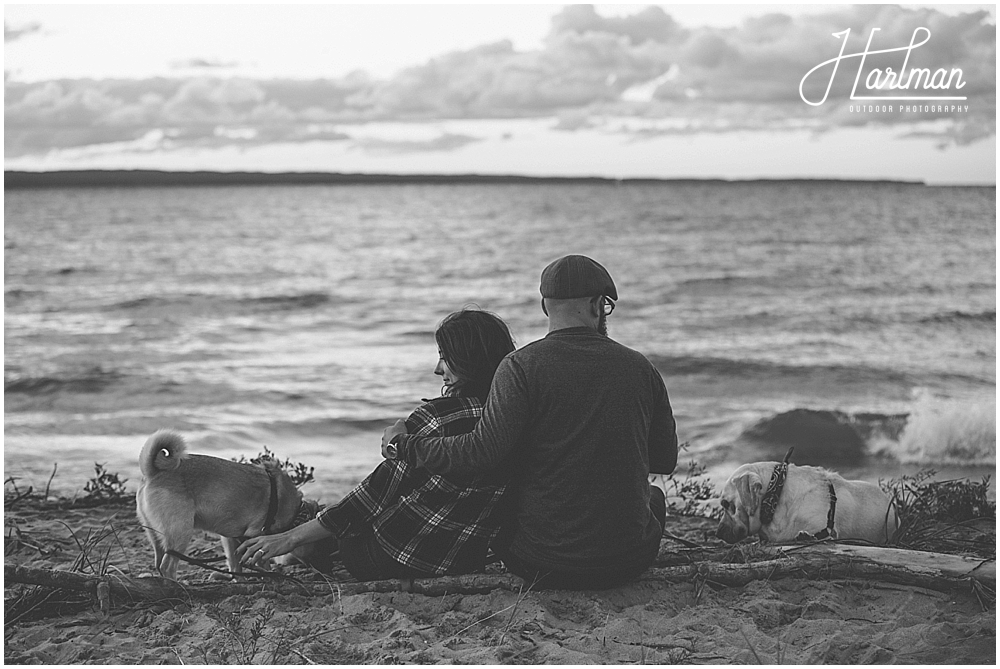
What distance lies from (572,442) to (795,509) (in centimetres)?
163

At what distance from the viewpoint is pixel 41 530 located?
511 cm

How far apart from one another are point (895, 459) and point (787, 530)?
15.8ft

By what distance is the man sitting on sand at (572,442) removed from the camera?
3.37 meters

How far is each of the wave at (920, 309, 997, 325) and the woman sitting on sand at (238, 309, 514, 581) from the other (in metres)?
16.1

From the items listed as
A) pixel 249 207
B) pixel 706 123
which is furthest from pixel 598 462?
pixel 249 207

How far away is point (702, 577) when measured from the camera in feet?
12.7

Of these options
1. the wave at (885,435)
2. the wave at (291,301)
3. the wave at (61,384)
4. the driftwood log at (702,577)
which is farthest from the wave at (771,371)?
the wave at (291,301)

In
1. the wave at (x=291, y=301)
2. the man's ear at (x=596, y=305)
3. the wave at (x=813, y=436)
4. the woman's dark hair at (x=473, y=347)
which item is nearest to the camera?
the man's ear at (x=596, y=305)

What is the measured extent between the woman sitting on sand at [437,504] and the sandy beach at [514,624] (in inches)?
5.3

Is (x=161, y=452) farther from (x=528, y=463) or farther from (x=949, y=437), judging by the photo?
(x=949, y=437)

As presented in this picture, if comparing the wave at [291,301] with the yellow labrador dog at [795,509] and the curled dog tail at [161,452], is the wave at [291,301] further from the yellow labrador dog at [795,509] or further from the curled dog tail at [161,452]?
the yellow labrador dog at [795,509]

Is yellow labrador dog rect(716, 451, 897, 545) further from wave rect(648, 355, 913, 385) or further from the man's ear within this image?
wave rect(648, 355, 913, 385)

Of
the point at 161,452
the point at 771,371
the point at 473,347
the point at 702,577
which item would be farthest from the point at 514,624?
the point at 771,371

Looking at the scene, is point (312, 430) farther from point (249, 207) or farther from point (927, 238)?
point (249, 207)
